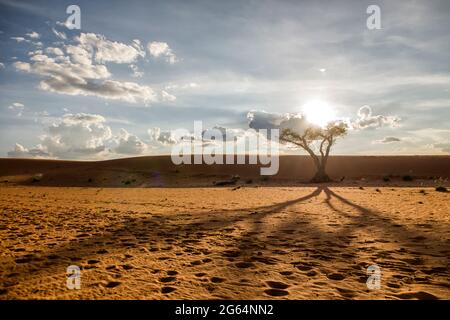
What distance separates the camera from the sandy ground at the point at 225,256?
4.46m

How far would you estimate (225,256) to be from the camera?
6246mm

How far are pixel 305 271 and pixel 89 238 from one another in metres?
5.54

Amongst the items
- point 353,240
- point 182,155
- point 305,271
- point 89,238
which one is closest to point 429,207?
point 353,240

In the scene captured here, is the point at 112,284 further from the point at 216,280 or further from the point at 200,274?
the point at 216,280

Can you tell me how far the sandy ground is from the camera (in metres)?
4.46

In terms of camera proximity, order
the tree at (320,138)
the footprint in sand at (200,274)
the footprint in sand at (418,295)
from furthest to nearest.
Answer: the tree at (320,138) → the footprint in sand at (200,274) → the footprint in sand at (418,295)

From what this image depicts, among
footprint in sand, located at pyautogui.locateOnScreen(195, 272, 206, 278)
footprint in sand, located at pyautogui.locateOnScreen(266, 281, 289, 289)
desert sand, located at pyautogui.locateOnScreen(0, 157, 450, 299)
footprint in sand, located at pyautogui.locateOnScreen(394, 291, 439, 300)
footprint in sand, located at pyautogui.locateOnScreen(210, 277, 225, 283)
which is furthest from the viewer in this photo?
footprint in sand, located at pyautogui.locateOnScreen(195, 272, 206, 278)

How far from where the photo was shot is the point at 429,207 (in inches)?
510

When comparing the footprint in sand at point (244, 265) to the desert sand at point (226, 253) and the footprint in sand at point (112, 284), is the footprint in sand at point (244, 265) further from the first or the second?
the footprint in sand at point (112, 284)

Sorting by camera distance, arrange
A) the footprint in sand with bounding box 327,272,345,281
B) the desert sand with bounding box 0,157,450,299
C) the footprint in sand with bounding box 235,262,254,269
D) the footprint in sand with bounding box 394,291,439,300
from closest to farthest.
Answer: the footprint in sand with bounding box 394,291,439,300 < the desert sand with bounding box 0,157,450,299 < the footprint in sand with bounding box 327,272,345,281 < the footprint in sand with bounding box 235,262,254,269

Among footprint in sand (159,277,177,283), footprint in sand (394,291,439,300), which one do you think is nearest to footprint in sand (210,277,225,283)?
footprint in sand (159,277,177,283)

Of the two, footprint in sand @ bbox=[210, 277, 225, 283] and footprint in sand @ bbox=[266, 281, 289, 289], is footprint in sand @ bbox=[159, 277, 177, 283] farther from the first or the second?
footprint in sand @ bbox=[266, 281, 289, 289]

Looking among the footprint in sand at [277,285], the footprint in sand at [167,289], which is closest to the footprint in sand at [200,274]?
the footprint in sand at [167,289]

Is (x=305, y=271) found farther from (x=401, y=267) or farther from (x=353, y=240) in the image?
(x=353, y=240)
